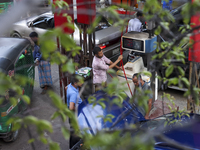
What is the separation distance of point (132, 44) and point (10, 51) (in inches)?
101

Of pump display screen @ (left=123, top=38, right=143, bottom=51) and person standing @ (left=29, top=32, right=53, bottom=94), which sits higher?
pump display screen @ (left=123, top=38, right=143, bottom=51)

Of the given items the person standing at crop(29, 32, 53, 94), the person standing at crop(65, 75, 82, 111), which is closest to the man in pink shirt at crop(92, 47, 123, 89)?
the person standing at crop(65, 75, 82, 111)

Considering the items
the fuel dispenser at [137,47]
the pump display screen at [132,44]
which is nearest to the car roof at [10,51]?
the fuel dispenser at [137,47]

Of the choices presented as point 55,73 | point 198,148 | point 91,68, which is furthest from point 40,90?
point 198,148

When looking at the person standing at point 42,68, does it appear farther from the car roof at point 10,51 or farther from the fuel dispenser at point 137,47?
the fuel dispenser at point 137,47

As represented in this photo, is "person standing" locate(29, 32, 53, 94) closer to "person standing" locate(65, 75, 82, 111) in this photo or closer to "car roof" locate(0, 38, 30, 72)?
"car roof" locate(0, 38, 30, 72)

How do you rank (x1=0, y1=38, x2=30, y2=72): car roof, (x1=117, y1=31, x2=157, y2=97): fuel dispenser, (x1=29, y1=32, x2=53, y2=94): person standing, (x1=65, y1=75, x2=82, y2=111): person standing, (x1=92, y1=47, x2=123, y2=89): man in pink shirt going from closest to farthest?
(x1=65, y1=75, x2=82, y2=111): person standing
(x1=0, y1=38, x2=30, y2=72): car roof
(x1=117, y1=31, x2=157, y2=97): fuel dispenser
(x1=92, y1=47, x2=123, y2=89): man in pink shirt
(x1=29, y1=32, x2=53, y2=94): person standing

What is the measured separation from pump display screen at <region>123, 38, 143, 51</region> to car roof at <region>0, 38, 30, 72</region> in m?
2.26

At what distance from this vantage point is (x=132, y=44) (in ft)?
18.0

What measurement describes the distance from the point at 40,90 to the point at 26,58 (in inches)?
66.8

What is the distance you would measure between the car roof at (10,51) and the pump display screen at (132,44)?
89.0 inches

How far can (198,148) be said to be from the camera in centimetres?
295

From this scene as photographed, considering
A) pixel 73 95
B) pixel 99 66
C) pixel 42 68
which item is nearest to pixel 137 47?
pixel 99 66

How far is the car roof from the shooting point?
4.55m
